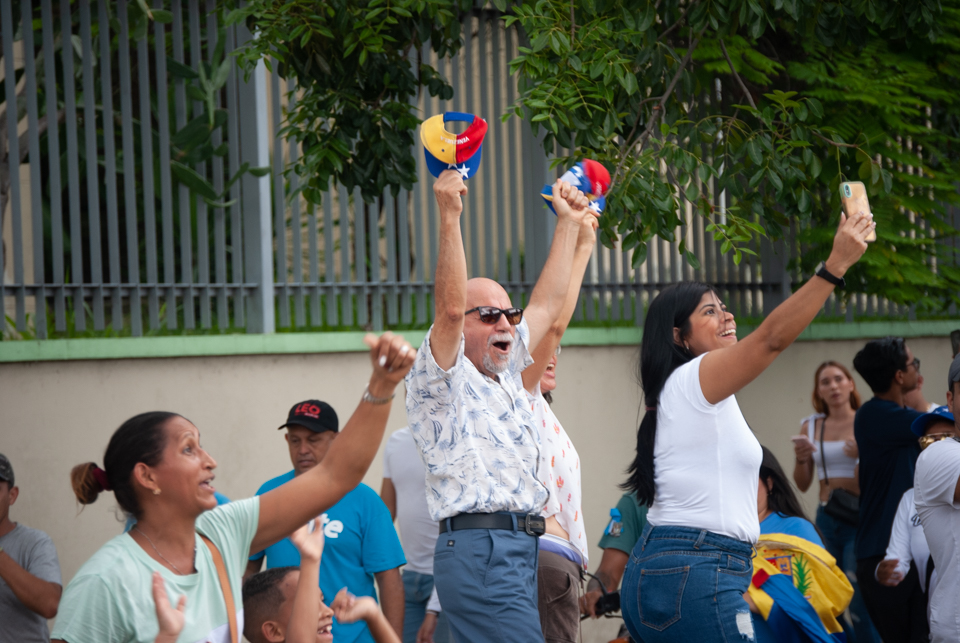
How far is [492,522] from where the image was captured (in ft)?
10.4

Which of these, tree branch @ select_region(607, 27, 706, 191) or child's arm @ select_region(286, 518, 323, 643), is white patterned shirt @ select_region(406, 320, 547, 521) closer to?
child's arm @ select_region(286, 518, 323, 643)

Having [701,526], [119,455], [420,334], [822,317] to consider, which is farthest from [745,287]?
[119,455]

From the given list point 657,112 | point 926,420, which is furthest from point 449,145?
point 926,420

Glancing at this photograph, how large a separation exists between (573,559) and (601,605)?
68 cm

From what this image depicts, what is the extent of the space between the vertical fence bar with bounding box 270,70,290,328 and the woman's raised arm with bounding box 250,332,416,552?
3551 millimetres

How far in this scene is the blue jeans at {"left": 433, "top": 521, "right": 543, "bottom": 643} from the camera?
122 inches

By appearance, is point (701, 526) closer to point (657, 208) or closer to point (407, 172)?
point (657, 208)

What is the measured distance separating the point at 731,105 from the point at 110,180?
3.48 m

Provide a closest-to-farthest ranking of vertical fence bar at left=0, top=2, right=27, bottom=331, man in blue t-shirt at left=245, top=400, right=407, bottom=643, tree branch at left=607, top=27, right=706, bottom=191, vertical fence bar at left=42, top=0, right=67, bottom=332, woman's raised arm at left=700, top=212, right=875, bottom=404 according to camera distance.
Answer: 1. woman's raised arm at left=700, top=212, right=875, bottom=404
2. man in blue t-shirt at left=245, top=400, right=407, bottom=643
3. tree branch at left=607, top=27, right=706, bottom=191
4. vertical fence bar at left=0, top=2, right=27, bottom=331
5. vertical fence bar at left=42, top=0, right=67, bottom=332

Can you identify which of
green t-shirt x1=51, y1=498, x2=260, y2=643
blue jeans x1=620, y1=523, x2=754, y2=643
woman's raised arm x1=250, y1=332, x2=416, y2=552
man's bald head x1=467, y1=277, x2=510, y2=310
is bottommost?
blue jeans x1=620, y1=523, x2=754, y2=643

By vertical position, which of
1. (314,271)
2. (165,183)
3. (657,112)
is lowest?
(314,271)

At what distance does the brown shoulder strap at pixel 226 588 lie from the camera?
2586mm

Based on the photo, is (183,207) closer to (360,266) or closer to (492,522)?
(360,266)

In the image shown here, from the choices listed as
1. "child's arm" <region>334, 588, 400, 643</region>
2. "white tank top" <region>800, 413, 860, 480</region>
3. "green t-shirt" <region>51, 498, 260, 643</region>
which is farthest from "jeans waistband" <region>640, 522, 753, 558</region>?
"white tank top" <region>800, 413, 860, 480</region>
